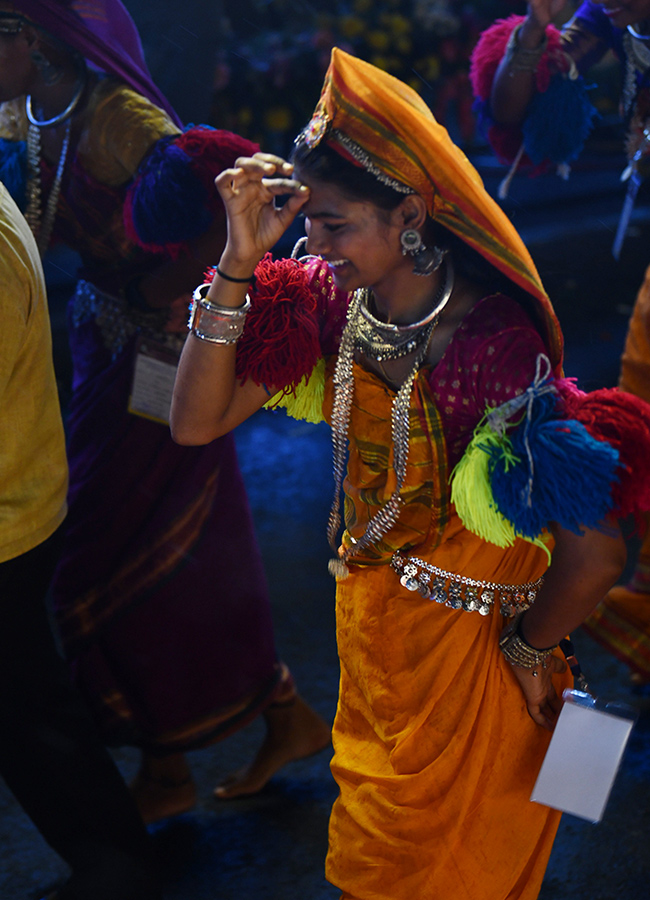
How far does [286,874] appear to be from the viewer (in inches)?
88.3

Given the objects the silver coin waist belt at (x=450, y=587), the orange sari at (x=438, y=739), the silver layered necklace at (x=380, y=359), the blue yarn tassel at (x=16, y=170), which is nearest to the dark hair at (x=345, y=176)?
the silver layered necklace at (x=380, y=359)

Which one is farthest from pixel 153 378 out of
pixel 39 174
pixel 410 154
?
pixel 410 154

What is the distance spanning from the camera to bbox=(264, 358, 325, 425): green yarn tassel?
5.55 feet

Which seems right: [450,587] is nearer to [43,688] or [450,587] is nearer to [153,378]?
[43,688]

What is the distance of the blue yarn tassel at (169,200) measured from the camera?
6.73ft

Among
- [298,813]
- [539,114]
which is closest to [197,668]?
[298,813]

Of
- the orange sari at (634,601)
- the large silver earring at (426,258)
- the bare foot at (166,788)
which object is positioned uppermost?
the large silver earring at (426,258)

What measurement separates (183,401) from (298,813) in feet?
4.26

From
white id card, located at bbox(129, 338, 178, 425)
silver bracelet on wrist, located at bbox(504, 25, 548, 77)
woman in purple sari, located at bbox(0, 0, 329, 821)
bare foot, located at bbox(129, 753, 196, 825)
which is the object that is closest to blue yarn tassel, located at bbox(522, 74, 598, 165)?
silver bracelet on wrist, located at bbox(504, 25, 548, 77)

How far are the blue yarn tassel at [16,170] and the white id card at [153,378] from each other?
1.42 feet

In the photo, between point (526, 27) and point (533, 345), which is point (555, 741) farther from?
point (526, 27)

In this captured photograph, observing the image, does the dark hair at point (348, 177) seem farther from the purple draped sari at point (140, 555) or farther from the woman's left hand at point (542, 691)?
the purple draped sari at point (140, 555)

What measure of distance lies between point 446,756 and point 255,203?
3.01 ft

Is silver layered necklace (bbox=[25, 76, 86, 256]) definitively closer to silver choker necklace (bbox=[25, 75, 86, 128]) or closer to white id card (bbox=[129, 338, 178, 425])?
silver choker necklace (bbox=[25, 75, 86, 128])
